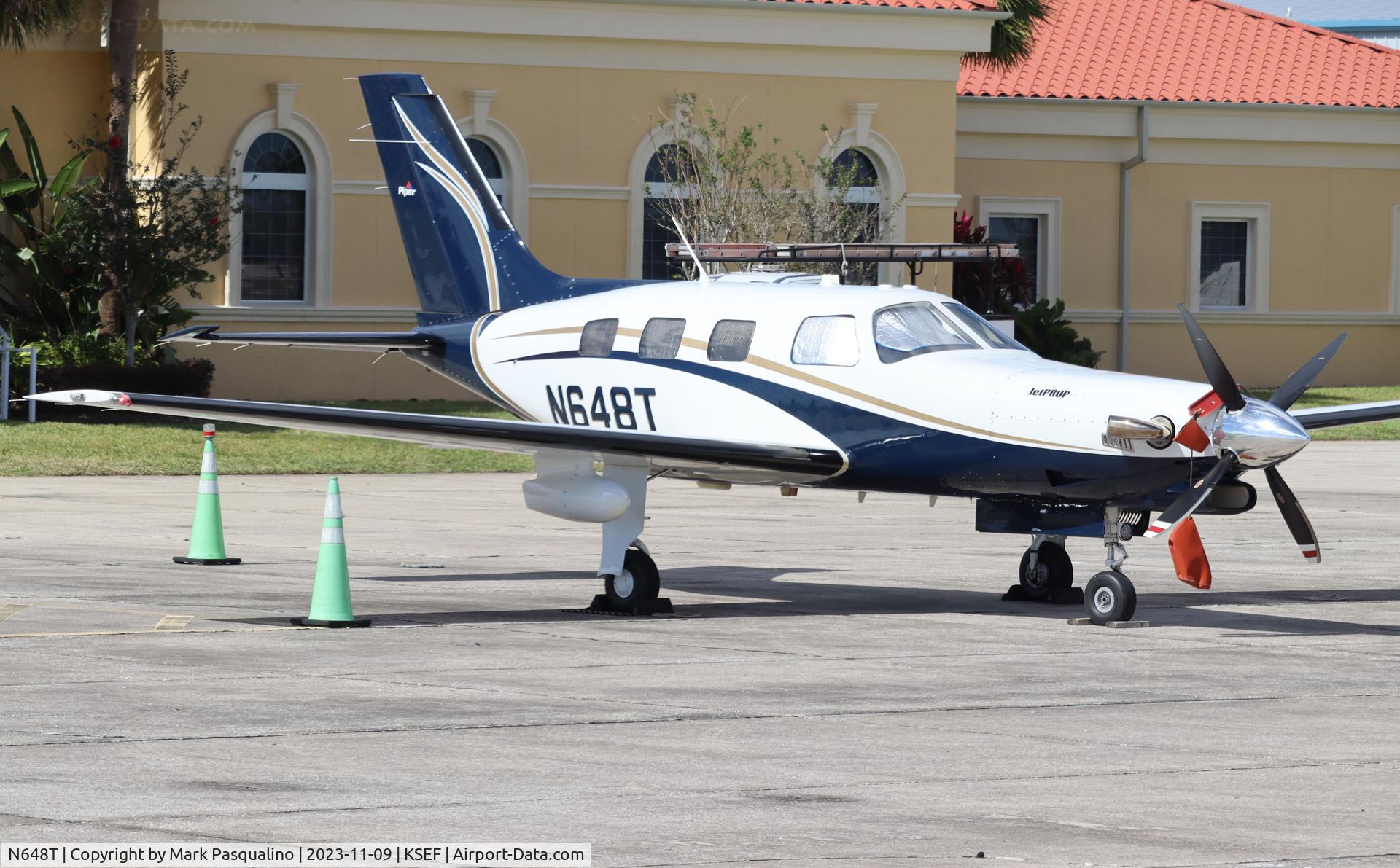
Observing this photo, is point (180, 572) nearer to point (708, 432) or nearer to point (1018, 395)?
point (708, 432)

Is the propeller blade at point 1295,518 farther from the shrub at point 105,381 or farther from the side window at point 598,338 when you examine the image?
the shrub at point 105,381

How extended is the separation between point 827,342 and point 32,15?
65.7 ft

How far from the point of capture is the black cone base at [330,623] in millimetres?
12703

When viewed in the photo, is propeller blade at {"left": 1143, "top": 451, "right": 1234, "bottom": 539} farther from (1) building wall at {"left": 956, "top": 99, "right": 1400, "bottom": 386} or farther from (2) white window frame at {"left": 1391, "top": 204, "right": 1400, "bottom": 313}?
(2) white window frame at {"left": 1391, "top": 204, "right": 1400, "bottom": 313}

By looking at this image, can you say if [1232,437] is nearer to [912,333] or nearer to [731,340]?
[912,333]

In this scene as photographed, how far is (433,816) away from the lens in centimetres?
734

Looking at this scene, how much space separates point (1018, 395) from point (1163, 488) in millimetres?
1062

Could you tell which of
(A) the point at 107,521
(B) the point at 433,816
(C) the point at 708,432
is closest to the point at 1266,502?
(C) the point at 708,432

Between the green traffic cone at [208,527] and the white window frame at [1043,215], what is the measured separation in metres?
28.2

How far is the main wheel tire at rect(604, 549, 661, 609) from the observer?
13906mm

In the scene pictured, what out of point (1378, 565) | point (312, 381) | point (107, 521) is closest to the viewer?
point (1378, 565)

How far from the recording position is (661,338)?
49.2 ft

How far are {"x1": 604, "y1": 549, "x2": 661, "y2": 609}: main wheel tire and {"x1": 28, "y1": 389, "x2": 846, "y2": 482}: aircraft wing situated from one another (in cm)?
69

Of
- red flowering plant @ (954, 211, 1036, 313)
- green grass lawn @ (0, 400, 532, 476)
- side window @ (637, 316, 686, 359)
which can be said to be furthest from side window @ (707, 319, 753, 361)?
red flowering plant @ (954, 211, 1036, 313)
